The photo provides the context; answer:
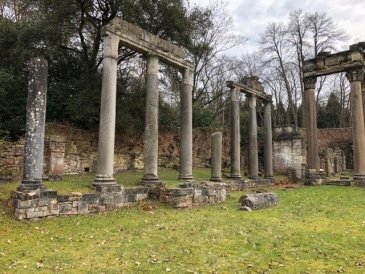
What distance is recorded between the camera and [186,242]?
6957 millimetres

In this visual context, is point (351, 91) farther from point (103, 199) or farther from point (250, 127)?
point (103, 199)

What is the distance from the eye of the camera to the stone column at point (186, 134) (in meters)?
14.1

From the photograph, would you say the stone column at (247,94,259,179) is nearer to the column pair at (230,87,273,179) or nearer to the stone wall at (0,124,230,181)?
the column pair at (230,87,273,179)

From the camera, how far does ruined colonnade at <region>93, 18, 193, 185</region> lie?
36.2 feet

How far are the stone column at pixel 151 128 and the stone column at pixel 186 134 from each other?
1.64 m

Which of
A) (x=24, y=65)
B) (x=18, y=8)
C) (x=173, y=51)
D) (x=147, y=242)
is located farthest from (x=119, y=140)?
(x=147, y=242)

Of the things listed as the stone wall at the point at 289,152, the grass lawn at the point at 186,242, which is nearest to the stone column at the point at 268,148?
the stone wall at the point at 289,152

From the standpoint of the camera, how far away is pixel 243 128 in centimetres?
3027

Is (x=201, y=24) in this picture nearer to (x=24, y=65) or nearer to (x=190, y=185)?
(x=24, y=65)

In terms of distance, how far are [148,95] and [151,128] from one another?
1.33m

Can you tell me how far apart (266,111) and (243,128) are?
8.19 meters

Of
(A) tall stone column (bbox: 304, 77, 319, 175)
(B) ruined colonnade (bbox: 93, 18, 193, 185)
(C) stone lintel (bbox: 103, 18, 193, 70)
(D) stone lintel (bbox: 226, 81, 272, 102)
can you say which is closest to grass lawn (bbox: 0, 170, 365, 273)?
(B) ruined colonnade (bbox: 93, 18, 193, 185)

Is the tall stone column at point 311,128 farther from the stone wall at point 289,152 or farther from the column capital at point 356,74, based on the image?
the stone wall at point 289,152

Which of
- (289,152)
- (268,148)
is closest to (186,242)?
(268,148)
